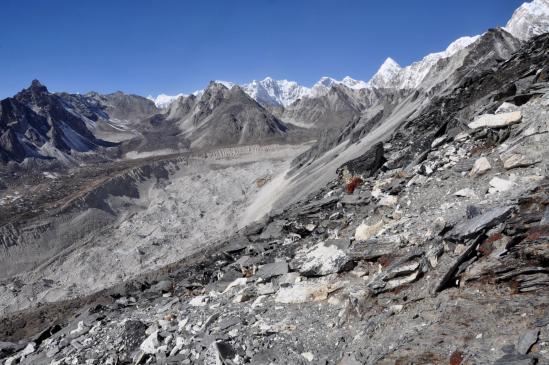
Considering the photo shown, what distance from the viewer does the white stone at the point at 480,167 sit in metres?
9.66

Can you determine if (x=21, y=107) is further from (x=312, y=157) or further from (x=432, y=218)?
(x=432, y=218)

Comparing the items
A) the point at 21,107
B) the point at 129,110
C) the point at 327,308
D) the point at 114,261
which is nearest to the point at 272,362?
the point at 327,308

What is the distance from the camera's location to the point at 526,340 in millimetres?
4746

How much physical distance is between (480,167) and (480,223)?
3.05 metres

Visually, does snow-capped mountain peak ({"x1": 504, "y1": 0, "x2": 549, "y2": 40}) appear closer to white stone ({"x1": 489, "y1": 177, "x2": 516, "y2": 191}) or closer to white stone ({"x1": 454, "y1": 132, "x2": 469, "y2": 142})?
white stone ({"x1": 454, "y1": 132, "x2": 469, "y2": 142})

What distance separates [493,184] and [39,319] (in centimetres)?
1681

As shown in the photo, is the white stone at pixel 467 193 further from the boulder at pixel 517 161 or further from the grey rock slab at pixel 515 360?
the grey rock slab at pixel 515 360

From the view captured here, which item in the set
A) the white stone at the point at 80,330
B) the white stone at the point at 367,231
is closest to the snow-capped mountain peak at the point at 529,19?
the white stone at the point at 367,231

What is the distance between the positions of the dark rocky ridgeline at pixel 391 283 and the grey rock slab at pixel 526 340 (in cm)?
2

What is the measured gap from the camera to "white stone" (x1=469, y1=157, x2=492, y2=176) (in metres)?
9.66

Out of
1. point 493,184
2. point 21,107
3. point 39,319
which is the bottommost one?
point 39,319

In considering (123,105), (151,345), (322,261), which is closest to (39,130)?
(151,345)

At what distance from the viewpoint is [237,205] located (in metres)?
34.9

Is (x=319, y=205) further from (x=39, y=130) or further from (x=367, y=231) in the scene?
(x=39, y=130)
